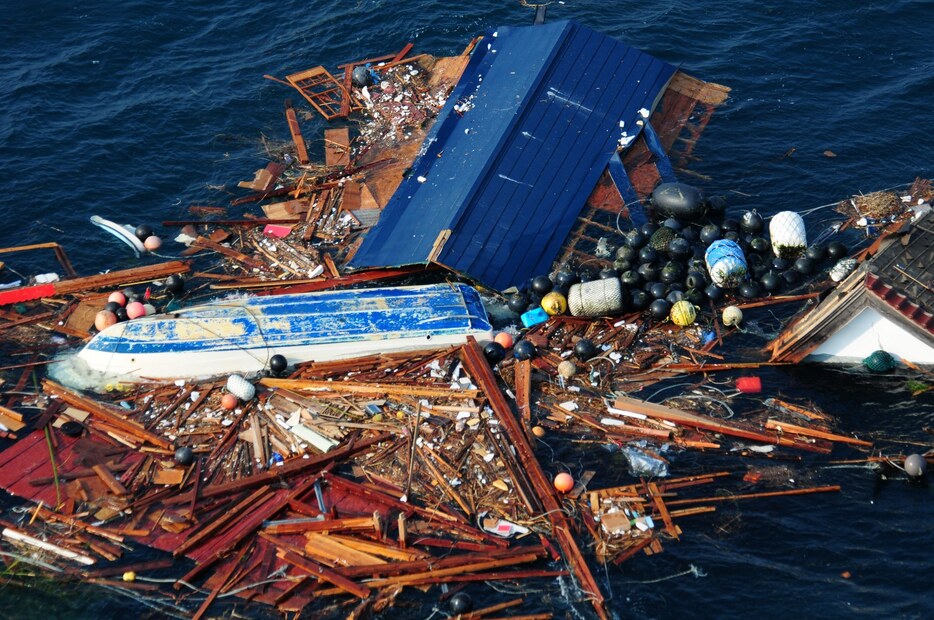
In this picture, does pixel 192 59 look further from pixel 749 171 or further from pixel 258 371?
pixel 749 171

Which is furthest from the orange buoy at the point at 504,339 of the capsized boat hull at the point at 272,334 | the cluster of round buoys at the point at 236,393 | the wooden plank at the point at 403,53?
the wooden plank at the point at 403,53

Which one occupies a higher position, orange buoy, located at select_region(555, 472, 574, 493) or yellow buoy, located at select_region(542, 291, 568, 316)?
yellow buoy, located at select_region(542, 291, 568, 316)

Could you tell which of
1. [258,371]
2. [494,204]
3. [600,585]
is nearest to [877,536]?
[600,585]

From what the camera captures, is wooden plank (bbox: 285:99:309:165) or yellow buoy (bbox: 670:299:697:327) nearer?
yellow buoy (bbox: 670:299:697:327)

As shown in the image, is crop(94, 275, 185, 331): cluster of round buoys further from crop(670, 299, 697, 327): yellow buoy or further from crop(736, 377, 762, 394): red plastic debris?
crop(736, 377, 762, 394): red plastic debris

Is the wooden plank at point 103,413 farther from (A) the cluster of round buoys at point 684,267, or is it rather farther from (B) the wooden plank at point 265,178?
(A) the cluster of round buoys at point 684,267

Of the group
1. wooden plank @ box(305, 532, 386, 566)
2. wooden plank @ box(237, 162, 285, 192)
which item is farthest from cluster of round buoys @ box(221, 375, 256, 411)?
wooden plank @ box(237, 162, 285, 192)
